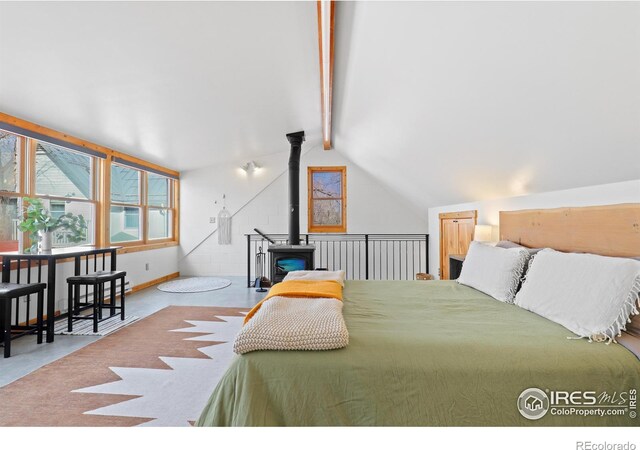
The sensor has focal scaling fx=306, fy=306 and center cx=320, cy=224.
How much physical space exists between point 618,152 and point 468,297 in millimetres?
1122

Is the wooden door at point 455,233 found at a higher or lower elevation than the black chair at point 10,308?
higher

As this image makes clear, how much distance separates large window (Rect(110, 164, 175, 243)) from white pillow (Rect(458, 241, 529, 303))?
477cm

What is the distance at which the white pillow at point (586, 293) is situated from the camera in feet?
4.20

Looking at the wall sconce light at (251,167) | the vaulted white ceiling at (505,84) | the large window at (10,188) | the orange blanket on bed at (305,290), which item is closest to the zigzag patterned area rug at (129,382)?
the orange blanket on bed at (305,290)

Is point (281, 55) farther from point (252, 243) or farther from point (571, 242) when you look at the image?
point (252, 243)

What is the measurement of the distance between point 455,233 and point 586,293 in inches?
114

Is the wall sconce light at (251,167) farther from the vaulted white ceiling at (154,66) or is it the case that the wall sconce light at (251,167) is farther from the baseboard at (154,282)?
the baseboard at (154,282)

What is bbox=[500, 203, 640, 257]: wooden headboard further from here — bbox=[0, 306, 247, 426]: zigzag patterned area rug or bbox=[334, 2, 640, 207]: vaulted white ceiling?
bbox=[0, 306, 247, 426]: zigzag patterned area rug

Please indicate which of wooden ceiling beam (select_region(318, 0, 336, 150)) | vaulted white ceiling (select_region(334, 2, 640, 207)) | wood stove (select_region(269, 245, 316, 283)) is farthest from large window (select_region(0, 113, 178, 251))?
vaulted white ceiling (select_region(334, 2, 640, 207))

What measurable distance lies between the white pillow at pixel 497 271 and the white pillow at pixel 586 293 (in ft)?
0.50

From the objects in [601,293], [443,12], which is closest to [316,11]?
[443,12]

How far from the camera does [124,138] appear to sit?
397 centimetres

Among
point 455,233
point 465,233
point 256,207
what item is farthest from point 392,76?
point 256,207

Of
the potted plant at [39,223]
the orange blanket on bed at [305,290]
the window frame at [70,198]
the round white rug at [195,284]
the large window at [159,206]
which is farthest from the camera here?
the large window at [159,206]
